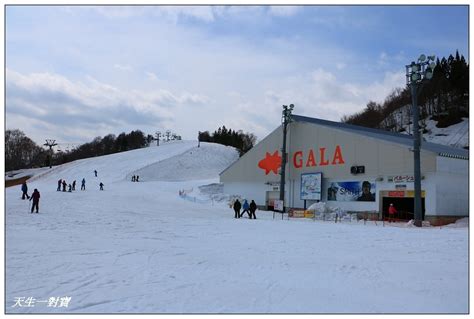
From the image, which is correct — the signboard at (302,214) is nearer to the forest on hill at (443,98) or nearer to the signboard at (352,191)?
the signboard at (352,191)

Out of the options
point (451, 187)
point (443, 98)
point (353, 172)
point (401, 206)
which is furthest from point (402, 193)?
point (443, 98)

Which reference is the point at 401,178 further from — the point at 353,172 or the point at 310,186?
the point at 310,186

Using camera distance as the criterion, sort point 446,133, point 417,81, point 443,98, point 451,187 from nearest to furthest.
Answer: point 417,81
point 451,187
point 446,133
point 443,98

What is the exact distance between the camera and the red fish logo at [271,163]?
38.5 metres

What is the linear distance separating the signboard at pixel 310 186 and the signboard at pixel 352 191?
98 centimetres

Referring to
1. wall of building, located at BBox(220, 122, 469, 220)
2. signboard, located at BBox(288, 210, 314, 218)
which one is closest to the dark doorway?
wall of building, located at BBox(220, 122, 469, 220)

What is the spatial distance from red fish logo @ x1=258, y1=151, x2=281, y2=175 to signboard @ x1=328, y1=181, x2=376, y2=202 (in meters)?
6.79

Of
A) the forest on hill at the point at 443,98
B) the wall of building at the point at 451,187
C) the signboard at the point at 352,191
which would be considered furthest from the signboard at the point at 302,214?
the forest on hill at the point at 443,98

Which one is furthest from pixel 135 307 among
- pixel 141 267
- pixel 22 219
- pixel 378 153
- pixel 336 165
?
pixel 336 165

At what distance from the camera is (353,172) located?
1195 inches

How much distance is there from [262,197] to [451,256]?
2977cm

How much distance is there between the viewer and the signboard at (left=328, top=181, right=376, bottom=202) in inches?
1160

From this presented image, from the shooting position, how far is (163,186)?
55.4 metres

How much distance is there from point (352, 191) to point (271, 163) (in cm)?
1016
